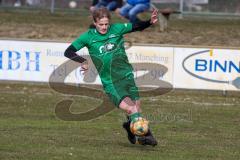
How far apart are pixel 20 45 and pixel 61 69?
134 cm

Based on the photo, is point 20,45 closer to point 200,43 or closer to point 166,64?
→ point 166,64

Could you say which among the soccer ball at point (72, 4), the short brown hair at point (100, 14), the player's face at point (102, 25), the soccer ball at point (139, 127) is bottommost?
the soccer ball at point (72, 4)

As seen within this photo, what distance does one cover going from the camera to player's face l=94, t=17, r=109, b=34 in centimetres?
1076

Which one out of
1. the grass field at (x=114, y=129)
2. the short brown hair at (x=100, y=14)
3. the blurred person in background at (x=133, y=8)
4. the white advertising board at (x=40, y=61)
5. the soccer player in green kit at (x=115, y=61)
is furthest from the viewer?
the blurred person in background at (x=133, y=8)

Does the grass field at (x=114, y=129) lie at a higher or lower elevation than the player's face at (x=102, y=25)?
lower

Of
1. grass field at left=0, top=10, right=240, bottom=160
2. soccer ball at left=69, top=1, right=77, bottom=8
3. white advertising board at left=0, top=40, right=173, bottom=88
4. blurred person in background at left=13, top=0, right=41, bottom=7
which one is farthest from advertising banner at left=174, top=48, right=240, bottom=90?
blurred person in background at left=13, top=0, right=41, bottom=7

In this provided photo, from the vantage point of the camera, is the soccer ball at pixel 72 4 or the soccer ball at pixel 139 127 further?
the soccer ball at pixel 72 4

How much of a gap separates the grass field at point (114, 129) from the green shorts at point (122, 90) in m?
0.75

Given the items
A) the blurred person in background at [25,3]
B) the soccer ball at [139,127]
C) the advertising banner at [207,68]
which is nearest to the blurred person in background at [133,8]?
the advertising banner at [207,68]

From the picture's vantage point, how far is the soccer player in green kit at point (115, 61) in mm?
10933

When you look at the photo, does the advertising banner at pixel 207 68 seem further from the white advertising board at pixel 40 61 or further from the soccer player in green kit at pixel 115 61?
the soccer player in green kit at pixel 115 61

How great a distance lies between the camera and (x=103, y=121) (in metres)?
14.5

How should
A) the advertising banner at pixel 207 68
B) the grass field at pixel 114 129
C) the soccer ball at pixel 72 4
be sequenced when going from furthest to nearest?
the soccer ball at pixel 72 4 < the advertising banner at pixel 207 68 < the grass field at pixel 114 129

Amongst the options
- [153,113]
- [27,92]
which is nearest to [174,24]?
[27,92]
